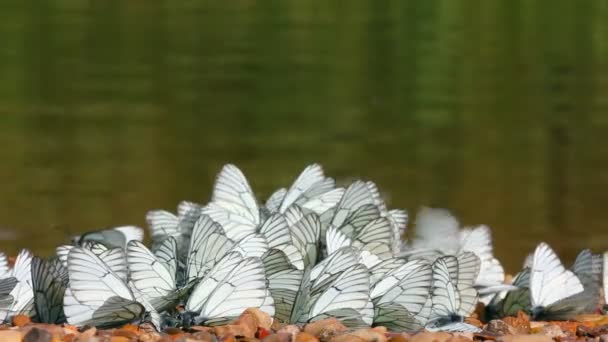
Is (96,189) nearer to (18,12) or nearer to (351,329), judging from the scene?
(351,329)

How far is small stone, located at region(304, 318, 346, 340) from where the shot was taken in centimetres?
246

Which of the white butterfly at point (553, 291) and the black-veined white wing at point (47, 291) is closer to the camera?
the black-veined white wing at point (47, 291)

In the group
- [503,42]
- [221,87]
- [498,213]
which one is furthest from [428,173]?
[503,42]

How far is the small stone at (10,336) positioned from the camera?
2314mm

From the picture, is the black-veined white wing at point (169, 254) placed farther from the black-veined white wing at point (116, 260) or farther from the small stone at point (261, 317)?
the small stone at point (261, 317)

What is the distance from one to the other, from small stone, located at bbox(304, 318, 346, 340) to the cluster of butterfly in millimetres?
145

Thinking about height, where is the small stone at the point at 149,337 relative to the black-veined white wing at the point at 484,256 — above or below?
above

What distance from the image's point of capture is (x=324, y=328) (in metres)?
2.49

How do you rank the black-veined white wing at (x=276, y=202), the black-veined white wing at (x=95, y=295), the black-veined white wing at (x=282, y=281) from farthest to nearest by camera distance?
the black-veined white wing at (x=276, y=202) → the black-veined white wing at (x=282, y=281) → the black-veined white wing at (x=95, y=295)

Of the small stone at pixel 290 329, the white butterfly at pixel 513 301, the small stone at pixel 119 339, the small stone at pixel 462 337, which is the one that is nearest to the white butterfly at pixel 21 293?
the small stone at pixel 119 339

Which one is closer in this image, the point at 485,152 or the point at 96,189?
the point at 96,189

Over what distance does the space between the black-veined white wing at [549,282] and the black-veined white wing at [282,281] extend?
0.61 meters

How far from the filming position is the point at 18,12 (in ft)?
52.5

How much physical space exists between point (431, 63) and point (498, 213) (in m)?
6.54
